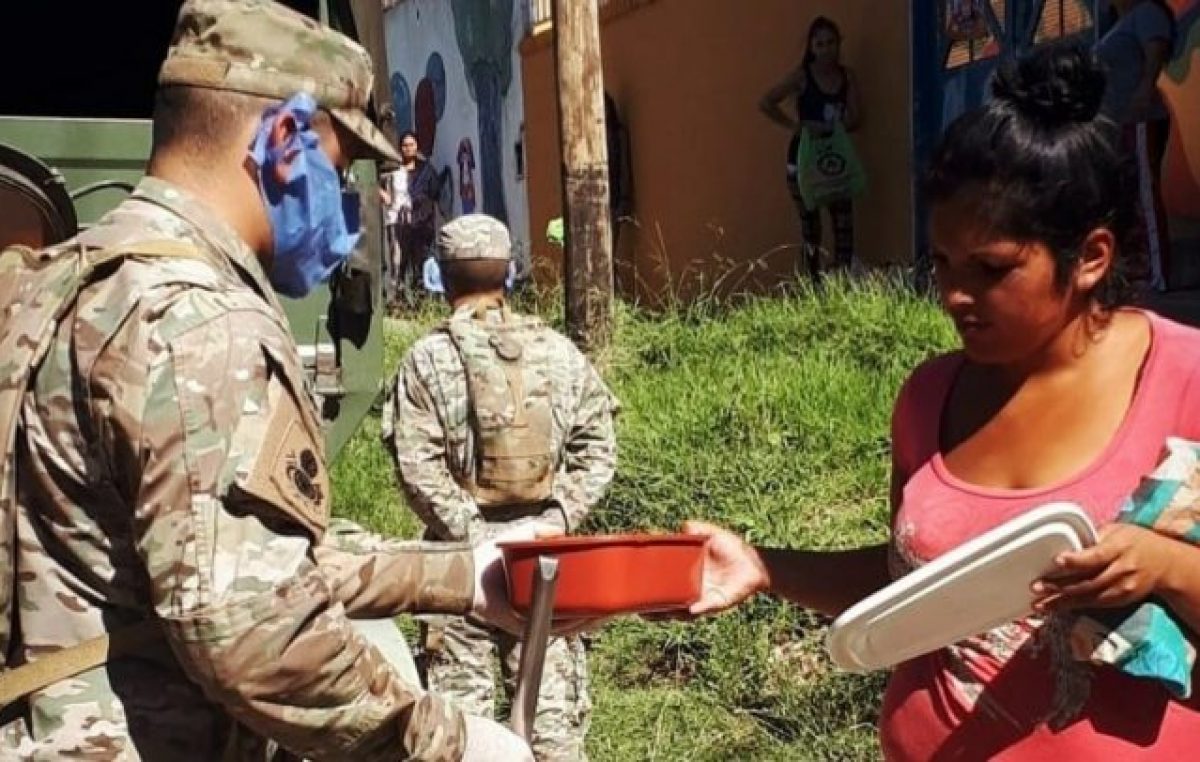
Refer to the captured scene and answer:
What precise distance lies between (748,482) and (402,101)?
1946 cm

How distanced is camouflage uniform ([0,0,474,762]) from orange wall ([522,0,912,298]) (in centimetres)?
926

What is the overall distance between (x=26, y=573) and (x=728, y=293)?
35.6 feet

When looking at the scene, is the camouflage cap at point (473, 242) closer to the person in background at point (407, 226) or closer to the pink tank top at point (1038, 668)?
the pink tank top at point (1038, 668)

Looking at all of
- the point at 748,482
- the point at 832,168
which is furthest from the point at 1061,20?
the point at 748,482

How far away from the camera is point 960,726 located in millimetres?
2566

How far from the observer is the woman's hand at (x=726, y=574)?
2947 mm

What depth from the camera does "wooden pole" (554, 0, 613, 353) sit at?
1031 cm

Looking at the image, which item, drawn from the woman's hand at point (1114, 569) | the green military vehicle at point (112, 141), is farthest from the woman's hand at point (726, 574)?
the green military vehicle at point (112, 141)

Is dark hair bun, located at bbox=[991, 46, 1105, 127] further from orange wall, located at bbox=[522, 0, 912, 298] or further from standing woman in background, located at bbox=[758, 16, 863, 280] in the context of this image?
standing woman in background, located at bbox=[758, 16, 863, 280]

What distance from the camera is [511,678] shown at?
5723mm

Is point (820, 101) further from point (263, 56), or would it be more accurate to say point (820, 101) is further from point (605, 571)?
point (263, 56)

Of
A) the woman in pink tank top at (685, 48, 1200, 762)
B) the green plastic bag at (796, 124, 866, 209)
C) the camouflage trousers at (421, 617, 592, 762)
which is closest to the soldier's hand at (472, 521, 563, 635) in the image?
the woman in pink tank top at (685, 48, 1200, 762)

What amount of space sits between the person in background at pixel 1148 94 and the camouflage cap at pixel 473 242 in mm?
3478

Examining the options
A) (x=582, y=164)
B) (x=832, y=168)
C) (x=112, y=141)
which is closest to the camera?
(x=112, y=141)
